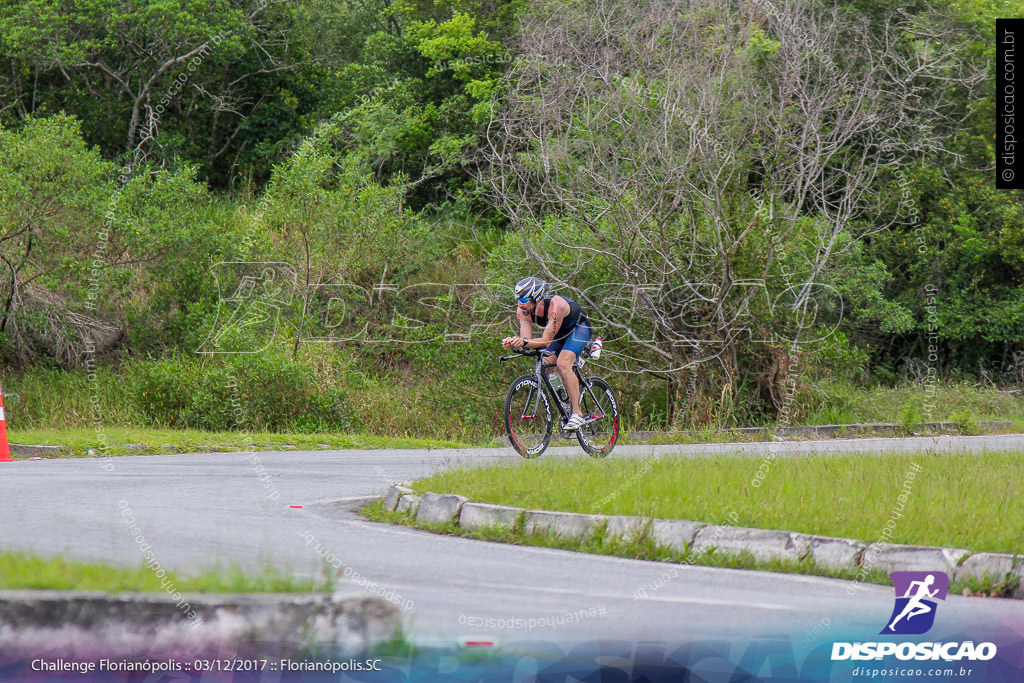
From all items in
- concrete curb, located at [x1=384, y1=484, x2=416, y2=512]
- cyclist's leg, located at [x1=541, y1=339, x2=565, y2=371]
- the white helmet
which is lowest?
concrete curb, located at [x1=384, y1=484, x2=416, y2=512]

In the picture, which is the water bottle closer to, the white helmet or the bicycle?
the bicycle

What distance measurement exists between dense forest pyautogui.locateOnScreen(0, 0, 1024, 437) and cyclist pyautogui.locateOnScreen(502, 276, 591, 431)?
24.6ft

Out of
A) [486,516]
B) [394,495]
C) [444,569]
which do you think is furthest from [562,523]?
[394,495]

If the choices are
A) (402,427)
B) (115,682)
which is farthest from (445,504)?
(402,427)

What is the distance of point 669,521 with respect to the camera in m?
8.55

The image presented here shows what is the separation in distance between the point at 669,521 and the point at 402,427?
563 inches

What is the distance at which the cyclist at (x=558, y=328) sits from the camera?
12.9 metres

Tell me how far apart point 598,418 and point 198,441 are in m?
6.92

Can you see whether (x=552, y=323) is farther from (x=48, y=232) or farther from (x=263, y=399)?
(x=48, y=232)

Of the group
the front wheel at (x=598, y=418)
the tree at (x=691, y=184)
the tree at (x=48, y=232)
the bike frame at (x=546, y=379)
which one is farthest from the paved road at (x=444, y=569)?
the tree at (x=48, y=232)

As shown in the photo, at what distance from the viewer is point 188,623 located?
5.59 meters

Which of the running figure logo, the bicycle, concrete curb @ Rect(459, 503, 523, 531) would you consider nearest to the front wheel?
the bicycle

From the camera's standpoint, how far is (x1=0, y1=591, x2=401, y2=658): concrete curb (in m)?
5.55

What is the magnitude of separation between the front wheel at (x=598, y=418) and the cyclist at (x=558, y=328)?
19 cm
